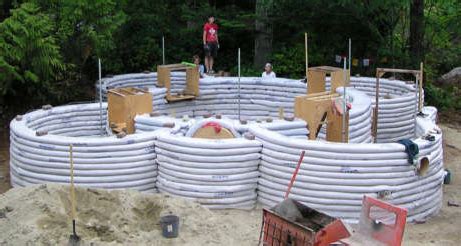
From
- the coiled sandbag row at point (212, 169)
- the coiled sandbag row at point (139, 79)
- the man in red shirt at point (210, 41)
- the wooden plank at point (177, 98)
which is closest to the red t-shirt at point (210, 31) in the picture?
the man in red shirt at point (210, 41)

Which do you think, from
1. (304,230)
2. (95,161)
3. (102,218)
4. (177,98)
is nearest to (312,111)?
(95,161)

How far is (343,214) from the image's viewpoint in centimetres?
1038

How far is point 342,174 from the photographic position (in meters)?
10.2

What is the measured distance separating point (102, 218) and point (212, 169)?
195cm

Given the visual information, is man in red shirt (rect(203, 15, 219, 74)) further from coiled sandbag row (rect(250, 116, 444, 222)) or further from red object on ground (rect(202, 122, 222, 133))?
coiled sandbag row (rect(250, 116, 444, 222))

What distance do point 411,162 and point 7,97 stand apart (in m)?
10.1

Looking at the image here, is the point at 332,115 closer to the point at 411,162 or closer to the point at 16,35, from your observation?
the point at 411,162

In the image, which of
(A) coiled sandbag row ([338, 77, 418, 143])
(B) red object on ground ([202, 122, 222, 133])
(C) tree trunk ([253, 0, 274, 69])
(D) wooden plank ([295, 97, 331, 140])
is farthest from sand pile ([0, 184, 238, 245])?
(C) tree trunk ([253, 0, 274, 69])

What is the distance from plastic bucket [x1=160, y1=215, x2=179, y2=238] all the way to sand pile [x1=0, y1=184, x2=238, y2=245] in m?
0.08

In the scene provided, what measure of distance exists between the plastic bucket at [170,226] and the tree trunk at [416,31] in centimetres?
1395

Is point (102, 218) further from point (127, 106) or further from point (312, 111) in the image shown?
point (312, 111)

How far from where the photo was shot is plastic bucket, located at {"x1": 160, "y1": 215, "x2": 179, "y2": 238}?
29.5 feet

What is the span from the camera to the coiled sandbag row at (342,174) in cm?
1017

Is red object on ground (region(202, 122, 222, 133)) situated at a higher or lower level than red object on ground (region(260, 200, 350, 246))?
higher
